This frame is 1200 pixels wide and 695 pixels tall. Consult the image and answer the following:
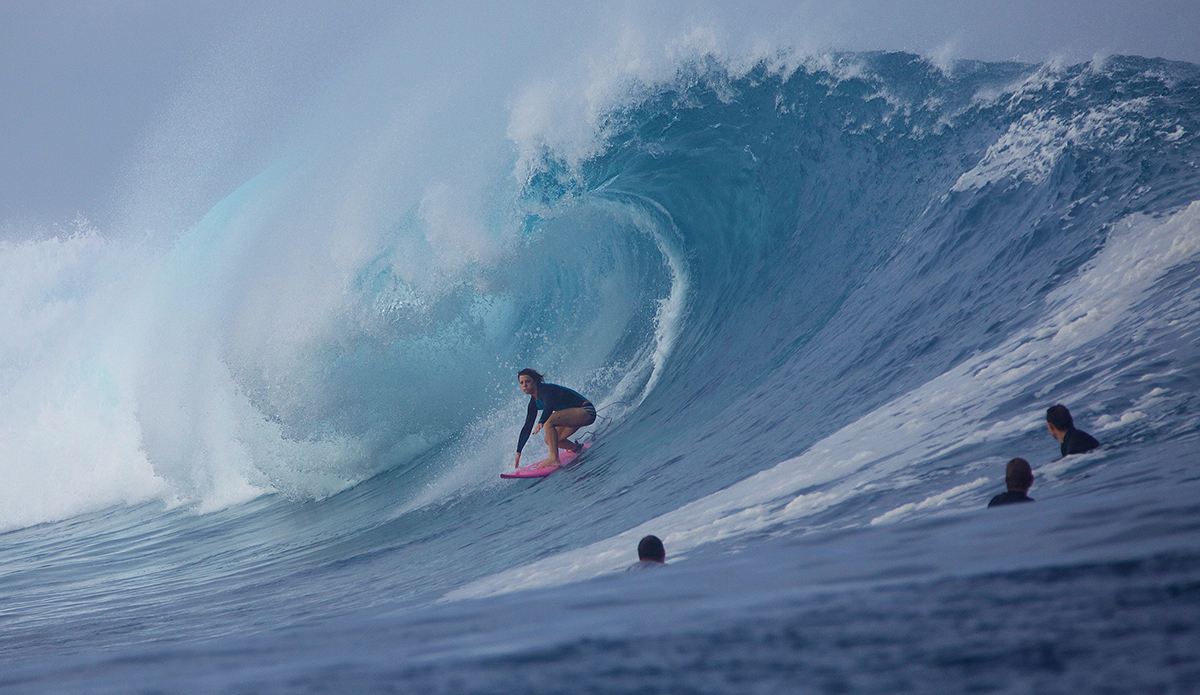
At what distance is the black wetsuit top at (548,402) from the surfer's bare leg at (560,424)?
0.06m

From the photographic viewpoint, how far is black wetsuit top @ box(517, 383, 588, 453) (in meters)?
8.07

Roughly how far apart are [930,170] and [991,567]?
887 cm

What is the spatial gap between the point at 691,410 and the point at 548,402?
150cm

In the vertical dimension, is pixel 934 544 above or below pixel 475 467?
below

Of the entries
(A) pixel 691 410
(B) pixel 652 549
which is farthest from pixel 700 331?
(B) pixel 652 549

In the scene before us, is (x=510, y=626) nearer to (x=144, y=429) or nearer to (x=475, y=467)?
(x=475, y=467)

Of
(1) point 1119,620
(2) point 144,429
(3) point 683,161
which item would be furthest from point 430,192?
(1) point 1119,620

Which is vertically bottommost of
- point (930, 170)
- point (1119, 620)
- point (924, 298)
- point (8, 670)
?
point (1119, 620)

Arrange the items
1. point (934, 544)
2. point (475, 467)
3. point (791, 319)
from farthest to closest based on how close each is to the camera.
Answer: point (475, 467) < point (791, 319) < point (934, 544)

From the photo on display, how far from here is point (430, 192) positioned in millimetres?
11797

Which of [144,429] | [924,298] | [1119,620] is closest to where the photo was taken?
[1119,620]

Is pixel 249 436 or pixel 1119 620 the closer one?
pixel 1119 620

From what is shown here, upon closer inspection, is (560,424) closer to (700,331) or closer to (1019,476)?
(700,331)

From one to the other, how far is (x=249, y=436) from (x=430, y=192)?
4399 mm
